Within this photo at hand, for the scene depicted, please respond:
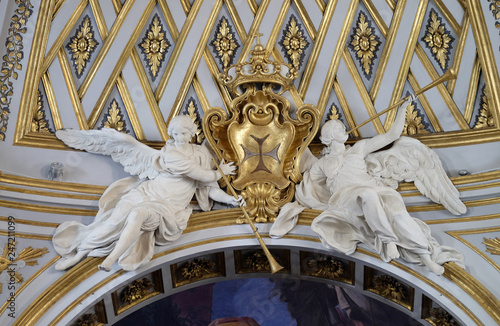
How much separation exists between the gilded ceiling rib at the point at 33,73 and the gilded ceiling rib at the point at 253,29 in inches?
93.0

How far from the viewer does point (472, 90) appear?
10180 millimetres

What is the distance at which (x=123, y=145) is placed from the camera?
32.6ft

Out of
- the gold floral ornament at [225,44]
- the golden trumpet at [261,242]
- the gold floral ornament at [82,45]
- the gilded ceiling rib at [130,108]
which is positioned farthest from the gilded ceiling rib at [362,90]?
the gold floral ornament at [82,45]

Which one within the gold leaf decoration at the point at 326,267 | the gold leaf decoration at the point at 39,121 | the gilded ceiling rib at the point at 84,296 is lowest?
the gilded ceiling rib at the point at 84,296

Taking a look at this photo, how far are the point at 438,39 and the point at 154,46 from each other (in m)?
3.48

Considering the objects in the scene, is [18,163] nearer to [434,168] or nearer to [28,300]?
[28,300]

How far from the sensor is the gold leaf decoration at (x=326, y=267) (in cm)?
996

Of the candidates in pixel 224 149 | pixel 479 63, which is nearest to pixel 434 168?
pixel 479 63

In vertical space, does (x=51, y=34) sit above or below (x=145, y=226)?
above

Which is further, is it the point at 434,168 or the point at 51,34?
the point at 51,34

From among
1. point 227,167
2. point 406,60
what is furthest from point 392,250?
point 406,60

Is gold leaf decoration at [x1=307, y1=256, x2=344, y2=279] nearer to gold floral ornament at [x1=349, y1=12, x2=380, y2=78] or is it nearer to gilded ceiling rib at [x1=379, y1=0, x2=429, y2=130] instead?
gilded ceiling rib at [x1=379, y1=0, x2=429, y2=130]

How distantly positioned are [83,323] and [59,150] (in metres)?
2.02

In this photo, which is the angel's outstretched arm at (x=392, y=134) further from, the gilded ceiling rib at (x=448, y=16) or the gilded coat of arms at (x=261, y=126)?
the gilded ceiling rib at (x=448, y=16)
